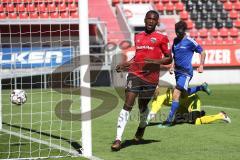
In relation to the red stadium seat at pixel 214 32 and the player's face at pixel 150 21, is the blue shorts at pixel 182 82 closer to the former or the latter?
the player's face at pixel 150 21

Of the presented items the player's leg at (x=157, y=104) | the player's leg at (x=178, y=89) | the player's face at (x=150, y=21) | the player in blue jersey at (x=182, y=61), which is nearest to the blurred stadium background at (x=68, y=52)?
the player's leg at (x=157, y=104)

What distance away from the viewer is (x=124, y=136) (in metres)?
10.7

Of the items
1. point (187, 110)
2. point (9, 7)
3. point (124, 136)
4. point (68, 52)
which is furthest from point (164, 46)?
point (68, 52)

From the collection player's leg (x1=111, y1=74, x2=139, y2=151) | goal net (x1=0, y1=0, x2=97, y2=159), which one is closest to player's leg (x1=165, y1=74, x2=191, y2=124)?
goal net (x1=0, y1=0, x2=97, y2=159)

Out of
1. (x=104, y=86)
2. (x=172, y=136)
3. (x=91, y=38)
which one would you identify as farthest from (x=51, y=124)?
(x=91, y=38)

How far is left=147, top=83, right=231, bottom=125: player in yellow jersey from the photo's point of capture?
12477 mm

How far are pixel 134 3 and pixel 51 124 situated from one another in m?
20.1

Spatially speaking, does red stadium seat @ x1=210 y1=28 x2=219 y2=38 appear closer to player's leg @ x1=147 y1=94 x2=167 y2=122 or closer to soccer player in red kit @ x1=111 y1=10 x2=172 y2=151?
player's leg @ x1=147 y1=94 x2=167 y2=122

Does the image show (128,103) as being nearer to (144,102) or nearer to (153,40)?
(144,102)

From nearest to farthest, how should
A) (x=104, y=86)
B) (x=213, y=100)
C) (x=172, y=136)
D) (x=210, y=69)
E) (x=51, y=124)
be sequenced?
(x=172, y=136), (x=51, y=124), (x=213, y=100), (x=104, y=86), (x=210, y=69)

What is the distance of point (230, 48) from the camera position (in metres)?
27.9

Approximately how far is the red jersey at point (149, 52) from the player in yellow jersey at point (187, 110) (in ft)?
9.07

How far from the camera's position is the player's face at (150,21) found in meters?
9.55

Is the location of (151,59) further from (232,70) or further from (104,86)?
(232,70)
